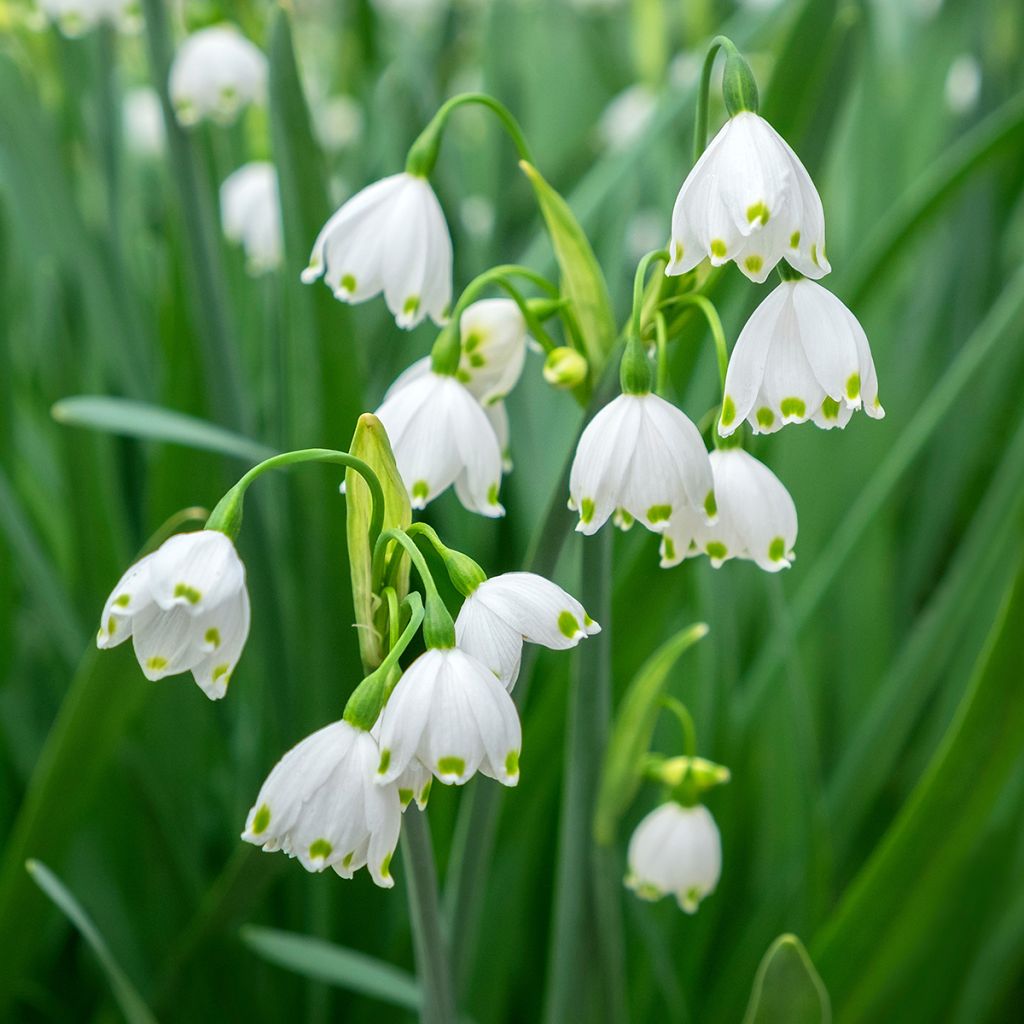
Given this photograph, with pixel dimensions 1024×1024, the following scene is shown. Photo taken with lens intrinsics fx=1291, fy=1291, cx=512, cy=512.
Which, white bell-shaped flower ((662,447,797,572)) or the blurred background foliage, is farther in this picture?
the blurred background foliage

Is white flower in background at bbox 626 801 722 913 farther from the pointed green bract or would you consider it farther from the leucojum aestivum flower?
the pointed green bract

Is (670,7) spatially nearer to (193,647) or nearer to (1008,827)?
(1008,827)

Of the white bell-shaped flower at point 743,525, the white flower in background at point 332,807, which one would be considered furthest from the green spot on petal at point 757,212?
the white flower in background at point 332,807

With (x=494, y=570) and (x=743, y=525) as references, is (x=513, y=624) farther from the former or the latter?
(x=494, y=570)

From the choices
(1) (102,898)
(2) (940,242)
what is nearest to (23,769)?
(1) (102,898)

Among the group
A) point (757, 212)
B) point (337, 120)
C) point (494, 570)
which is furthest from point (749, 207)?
point (337, 120)

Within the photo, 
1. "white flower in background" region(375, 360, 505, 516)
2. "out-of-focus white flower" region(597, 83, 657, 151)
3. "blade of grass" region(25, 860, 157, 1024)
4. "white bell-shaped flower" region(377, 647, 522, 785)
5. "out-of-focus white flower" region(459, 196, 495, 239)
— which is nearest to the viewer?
"white bell-shaped flower" region(377, 647, 522, 785)

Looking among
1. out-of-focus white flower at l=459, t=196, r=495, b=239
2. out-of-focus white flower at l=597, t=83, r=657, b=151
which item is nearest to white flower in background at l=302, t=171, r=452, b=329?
out-of-focus white flower at l=459, t=196, r=495, b=239
